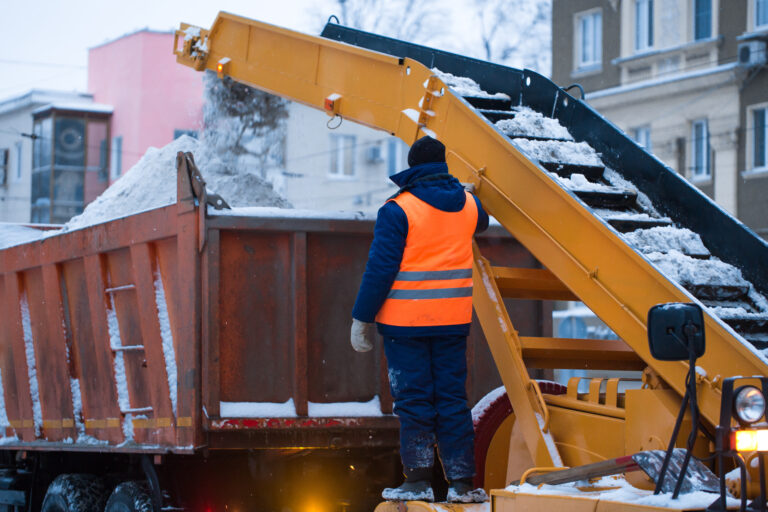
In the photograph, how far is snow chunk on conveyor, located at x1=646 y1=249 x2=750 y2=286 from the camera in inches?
164

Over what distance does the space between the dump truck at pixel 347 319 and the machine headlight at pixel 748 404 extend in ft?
0.47

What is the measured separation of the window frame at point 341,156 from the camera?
32188 mm

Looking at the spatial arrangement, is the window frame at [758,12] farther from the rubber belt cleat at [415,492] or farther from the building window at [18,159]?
the building window at [18,159]

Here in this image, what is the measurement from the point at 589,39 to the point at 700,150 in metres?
4.40

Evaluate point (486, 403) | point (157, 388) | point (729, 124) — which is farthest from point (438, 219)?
point (729, 124)

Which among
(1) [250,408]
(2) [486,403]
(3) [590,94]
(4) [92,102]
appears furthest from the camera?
(4) [92,102]

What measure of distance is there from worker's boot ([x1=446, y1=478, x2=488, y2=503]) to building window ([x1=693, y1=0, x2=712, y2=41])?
1871 centimetres

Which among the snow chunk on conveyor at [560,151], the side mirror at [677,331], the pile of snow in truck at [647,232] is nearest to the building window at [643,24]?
the pile of snow in truck at [647,232]

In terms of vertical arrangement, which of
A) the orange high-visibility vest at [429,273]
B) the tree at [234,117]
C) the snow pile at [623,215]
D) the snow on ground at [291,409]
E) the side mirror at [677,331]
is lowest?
the snow on ground at [291,409]

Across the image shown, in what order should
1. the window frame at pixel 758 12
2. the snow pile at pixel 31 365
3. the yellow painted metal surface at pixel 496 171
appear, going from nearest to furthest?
the yellow painted metal surface at pixel 496 171, the snow pile at pixel 31 365, the window frame at pixel 758 12

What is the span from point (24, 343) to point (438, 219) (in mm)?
3933

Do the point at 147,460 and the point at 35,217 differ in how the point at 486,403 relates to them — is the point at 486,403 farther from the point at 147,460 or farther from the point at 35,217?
the point at 35,217

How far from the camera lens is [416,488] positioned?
4086mm

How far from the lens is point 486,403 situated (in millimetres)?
4695
